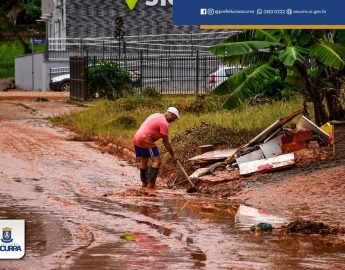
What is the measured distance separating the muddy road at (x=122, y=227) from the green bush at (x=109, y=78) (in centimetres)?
1714

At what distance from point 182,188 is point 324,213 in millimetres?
4130

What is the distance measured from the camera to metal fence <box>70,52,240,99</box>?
4434 centimetres

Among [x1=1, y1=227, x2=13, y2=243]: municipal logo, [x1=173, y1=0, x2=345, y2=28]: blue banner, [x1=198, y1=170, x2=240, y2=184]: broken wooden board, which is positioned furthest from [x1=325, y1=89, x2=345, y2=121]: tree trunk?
[x1=1, y1=227, x2=13, y2=243]: municipal logo

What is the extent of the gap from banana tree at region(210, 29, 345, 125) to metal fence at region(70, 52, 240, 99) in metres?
22.1

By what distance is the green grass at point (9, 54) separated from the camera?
224 feet

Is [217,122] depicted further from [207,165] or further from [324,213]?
[324,213]

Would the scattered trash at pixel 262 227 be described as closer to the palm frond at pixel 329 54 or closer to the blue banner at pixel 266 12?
the palm frond at pixel 329 54

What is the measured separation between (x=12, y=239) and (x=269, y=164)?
7.26 m

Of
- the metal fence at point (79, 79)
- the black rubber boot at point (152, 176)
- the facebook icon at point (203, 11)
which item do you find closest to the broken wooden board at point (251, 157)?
the black rubber boot at point (152, 176)

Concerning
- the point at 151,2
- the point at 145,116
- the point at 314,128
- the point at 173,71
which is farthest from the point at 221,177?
the point at 151,2

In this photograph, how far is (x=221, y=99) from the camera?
107 ft

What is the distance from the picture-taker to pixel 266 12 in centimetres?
2041

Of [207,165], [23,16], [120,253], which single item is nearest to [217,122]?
[207,165]

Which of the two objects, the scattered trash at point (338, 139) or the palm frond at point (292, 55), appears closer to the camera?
the scattered trash at point (338, 139)
